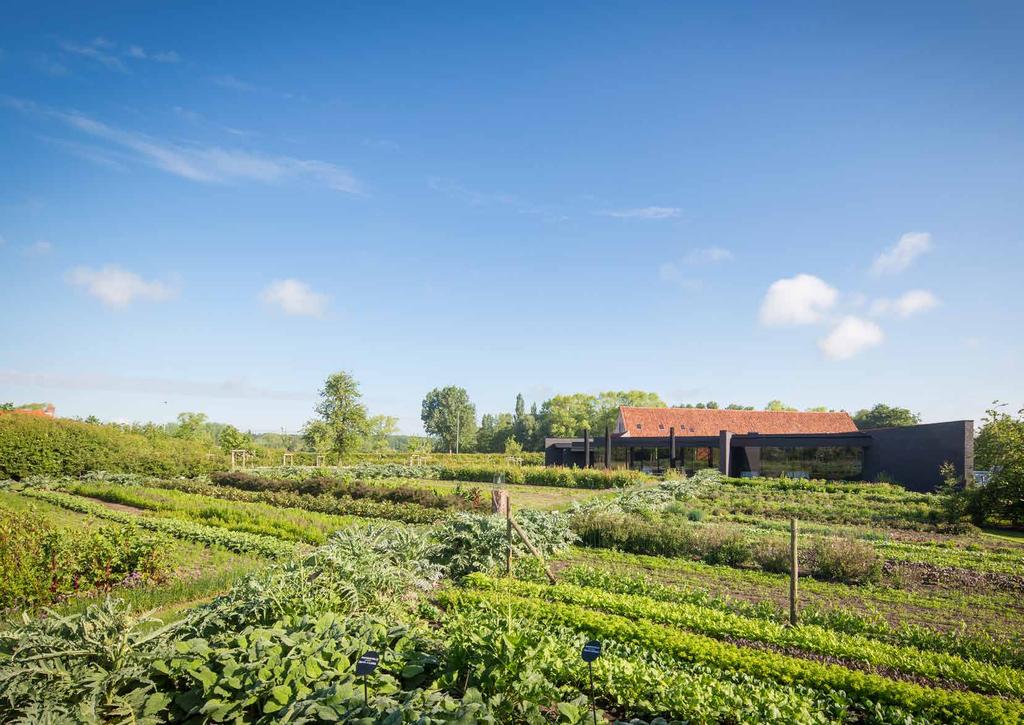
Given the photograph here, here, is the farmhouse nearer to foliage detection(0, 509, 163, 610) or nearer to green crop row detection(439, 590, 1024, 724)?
green crop row detection(439, 590, 1024, 724)

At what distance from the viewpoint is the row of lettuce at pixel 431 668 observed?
A: 357cm

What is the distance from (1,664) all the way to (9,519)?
6.09 metres

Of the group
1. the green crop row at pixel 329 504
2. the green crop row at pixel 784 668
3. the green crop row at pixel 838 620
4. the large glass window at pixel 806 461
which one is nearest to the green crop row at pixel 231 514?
the green crop row at pixel 329 504

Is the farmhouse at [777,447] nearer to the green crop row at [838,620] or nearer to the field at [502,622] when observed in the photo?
the field at [502,622]

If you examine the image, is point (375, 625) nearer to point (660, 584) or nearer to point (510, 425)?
point (660, 584)

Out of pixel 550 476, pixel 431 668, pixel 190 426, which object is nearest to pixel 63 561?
pixel 431 668

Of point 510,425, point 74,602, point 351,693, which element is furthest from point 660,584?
point 510,425

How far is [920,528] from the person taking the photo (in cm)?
1426

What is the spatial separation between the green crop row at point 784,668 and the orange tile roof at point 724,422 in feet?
106

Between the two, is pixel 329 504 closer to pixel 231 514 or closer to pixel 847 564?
pixel 231 514

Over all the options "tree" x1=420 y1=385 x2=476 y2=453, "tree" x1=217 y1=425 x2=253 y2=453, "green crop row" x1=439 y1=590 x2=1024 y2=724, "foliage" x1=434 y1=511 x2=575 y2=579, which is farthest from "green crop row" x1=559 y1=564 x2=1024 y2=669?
"tree" x1=420 y1=385 x2=476 y2=453

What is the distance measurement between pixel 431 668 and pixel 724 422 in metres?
38.1

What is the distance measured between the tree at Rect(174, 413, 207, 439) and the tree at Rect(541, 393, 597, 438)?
34.4 m

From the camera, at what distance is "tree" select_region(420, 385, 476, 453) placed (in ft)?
265
